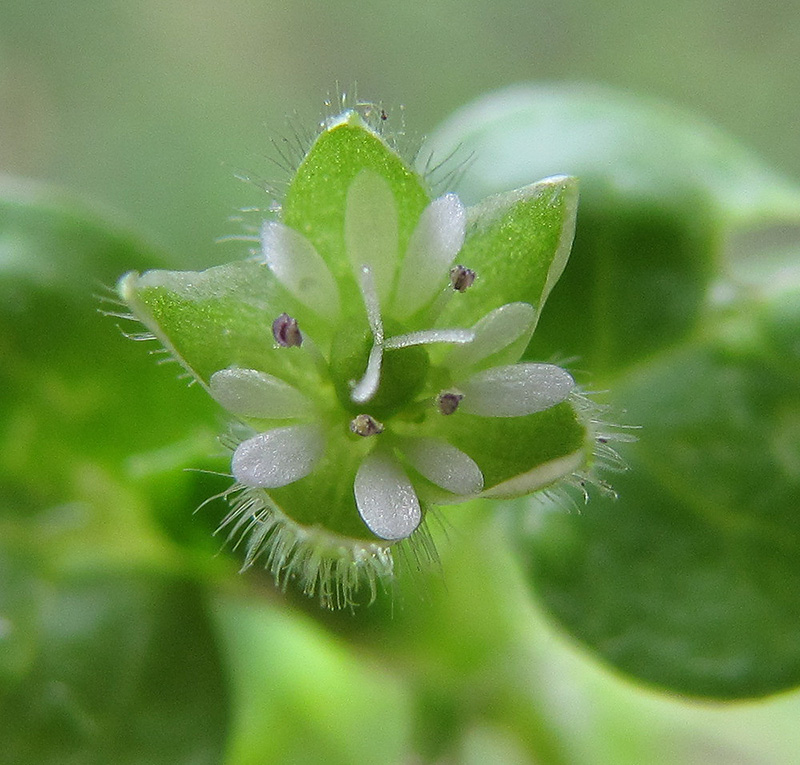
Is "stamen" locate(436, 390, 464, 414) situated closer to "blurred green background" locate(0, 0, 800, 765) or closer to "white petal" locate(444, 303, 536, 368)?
"white petal" locate(444, 303, 536, 368)

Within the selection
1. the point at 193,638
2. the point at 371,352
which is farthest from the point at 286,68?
the point at 371,352

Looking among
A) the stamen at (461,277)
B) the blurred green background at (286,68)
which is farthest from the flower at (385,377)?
the blurred green background at (286,68)

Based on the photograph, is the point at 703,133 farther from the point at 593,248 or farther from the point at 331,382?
the point at 331,382

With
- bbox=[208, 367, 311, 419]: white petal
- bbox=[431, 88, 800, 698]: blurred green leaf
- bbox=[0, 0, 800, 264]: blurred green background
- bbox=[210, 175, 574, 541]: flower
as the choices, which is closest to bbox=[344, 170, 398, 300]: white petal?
bbox=[210, 175, 574, 541]: flower

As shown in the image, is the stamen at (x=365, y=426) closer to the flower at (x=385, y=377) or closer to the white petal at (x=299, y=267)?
the flower at (x=385, y=377)

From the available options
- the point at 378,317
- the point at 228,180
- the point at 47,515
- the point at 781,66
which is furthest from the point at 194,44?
the point at 378,317

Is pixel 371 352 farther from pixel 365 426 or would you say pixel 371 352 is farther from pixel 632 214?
pixel 632 214
